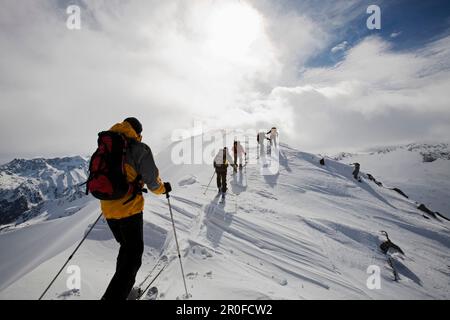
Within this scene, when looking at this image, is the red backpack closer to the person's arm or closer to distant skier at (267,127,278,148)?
the person's arm

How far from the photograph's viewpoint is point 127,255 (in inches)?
170

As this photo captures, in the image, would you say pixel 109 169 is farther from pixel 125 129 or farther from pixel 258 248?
pixel 258 248

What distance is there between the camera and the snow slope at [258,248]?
5926mm

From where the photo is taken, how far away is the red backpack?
13.3 ft

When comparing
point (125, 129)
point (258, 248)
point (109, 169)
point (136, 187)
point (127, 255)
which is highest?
point (125, 129)

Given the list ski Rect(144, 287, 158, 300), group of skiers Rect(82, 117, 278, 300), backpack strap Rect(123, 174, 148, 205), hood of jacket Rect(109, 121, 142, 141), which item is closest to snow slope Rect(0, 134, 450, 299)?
ski Rect(144, 287, 158, 300)

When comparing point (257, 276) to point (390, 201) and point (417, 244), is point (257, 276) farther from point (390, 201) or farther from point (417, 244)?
point (390, 201)

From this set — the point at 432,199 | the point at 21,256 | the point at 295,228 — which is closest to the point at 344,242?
the point at 295,228

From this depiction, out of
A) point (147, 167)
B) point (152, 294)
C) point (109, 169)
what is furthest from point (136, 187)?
point (152, 294)

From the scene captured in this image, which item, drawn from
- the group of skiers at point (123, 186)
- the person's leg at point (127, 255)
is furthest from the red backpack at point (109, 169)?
the person's leg at point (127, 255)

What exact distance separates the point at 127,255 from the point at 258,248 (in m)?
5.15

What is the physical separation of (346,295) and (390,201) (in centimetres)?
1612

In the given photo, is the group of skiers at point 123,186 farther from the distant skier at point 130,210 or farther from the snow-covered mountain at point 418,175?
the snow-covered mountain at point 418,175

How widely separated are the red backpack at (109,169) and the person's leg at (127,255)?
577 millimetres
